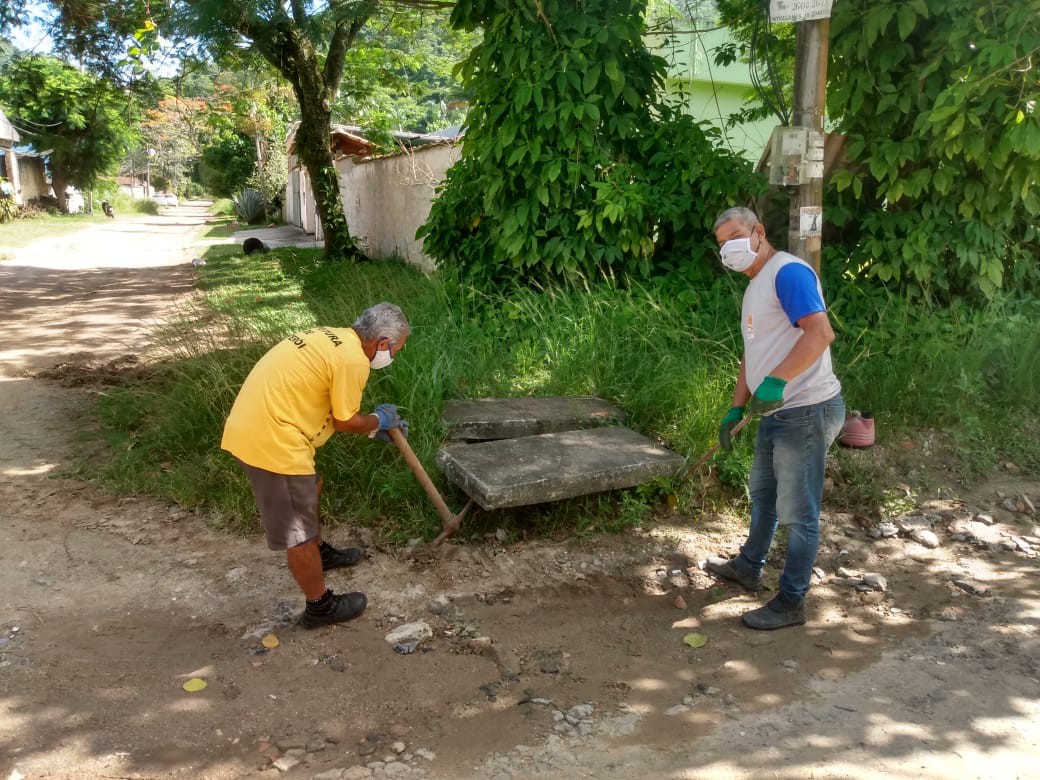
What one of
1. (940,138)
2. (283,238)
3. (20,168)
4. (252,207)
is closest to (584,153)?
(940,138)

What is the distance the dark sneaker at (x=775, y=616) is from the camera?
3502mm

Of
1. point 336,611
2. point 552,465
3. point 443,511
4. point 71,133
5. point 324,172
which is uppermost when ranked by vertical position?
A: point 71,133

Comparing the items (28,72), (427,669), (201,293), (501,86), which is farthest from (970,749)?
(28,72)

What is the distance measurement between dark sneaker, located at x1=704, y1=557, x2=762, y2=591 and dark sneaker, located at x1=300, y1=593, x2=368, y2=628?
1649mm

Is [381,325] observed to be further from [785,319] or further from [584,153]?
[584,153]

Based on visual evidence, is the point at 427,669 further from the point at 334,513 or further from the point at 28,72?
the point at 28,72

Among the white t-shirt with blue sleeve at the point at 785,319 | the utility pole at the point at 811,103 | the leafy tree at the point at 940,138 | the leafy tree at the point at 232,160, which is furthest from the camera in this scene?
the leafy tree at the point at 232,160

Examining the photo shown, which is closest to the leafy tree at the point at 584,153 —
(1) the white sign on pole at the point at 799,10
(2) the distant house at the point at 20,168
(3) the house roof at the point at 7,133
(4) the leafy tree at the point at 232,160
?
(1) the white sign on pole at the point at 799,10

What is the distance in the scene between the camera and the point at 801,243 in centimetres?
448

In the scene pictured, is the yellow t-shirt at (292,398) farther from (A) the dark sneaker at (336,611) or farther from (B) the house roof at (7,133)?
(B) the house roof at (7,133)

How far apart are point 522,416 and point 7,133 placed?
35017 mm

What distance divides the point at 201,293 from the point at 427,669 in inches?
396

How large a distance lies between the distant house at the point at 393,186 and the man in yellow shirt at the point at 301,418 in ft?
16.3

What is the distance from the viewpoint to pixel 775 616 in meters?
3.52
